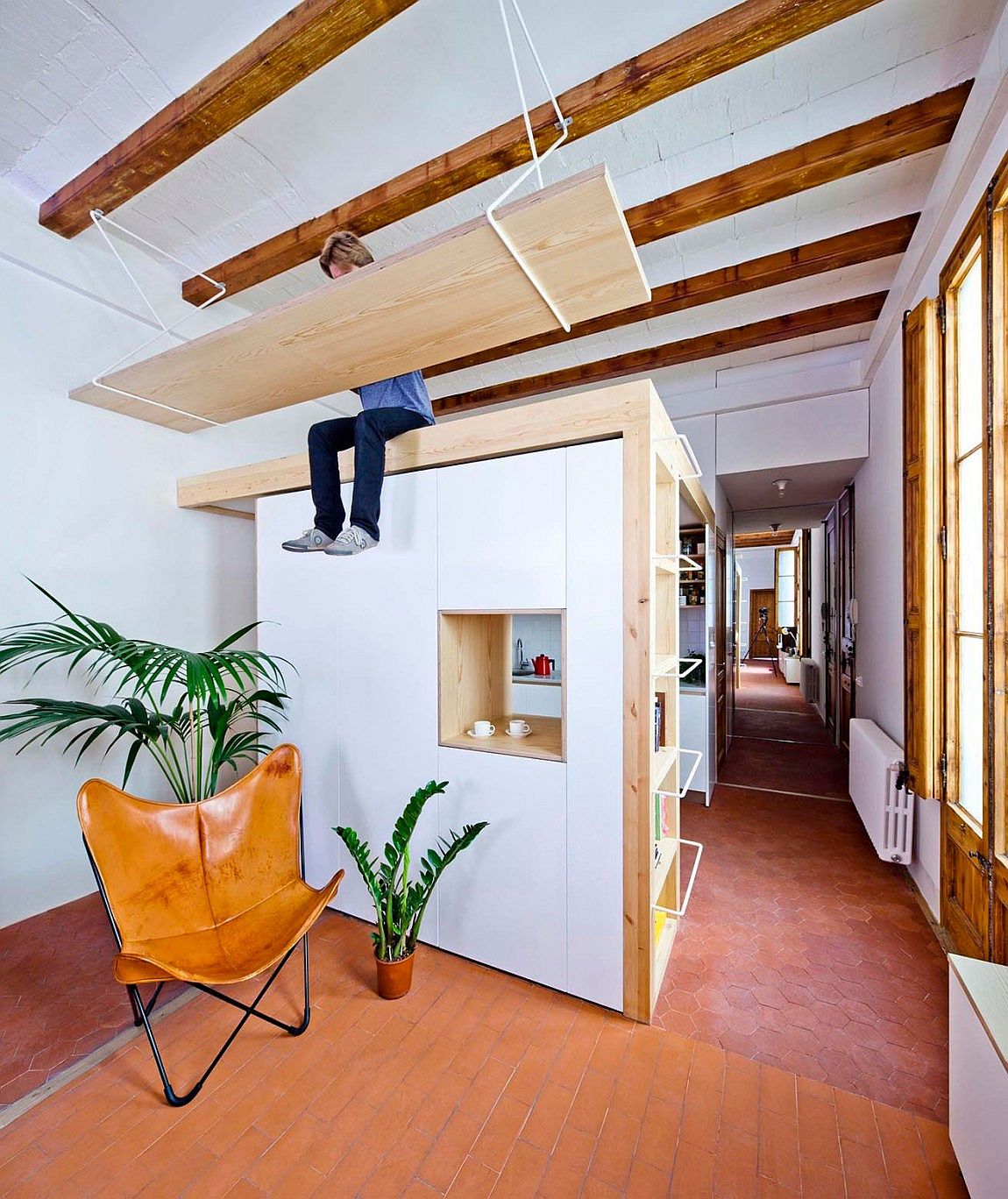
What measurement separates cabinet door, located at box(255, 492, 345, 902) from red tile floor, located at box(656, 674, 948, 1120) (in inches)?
66.5

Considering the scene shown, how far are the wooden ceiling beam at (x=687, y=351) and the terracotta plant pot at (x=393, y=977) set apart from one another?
13.5 ft

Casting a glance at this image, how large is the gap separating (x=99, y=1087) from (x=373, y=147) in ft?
11.6

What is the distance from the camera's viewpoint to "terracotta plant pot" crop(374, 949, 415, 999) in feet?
6.57

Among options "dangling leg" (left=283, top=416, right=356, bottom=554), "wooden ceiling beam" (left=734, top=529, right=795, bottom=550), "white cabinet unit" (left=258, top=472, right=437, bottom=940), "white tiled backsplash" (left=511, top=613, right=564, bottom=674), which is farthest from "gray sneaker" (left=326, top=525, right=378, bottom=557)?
"wooden ceiling beam" (left=734, top=529, right=795, bottom=550)

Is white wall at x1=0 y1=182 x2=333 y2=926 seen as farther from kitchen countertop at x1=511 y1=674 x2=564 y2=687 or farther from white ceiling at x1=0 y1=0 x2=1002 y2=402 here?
kitchen countertop at x1=511 y1=674 x2=564 y2=687

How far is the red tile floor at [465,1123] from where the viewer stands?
1.37 metres

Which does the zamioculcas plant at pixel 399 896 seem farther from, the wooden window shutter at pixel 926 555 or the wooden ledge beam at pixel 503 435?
the wooden window shutter at pixel 926 555

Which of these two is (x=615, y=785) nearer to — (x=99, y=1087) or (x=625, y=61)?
(x=99, y=1087)

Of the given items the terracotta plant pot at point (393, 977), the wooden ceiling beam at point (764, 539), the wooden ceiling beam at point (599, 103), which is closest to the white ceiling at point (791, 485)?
the wooden ceiling beam at point (599, 103)

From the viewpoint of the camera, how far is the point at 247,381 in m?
2.56

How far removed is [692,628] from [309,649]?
3486mm

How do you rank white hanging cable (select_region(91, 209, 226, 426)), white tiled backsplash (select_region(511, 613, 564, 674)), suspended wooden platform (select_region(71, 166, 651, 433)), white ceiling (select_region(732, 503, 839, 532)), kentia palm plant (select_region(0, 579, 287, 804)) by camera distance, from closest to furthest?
suspended wooden platform (select_region(71, 166, 651, 433)) < kentia palm plant (select_region(0, 579, 287, 804)) < white hanging cable (select_region(91, 209, 226, 426)) < white tiled backsplash (select_region(511, 613, 564, 674)) < white ceiling (select_region(732, 503, 839, 532))

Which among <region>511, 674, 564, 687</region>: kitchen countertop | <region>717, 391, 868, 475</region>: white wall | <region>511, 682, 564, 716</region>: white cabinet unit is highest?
<region>717, 391, 868, 475</region>: white wall

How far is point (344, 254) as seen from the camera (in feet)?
6.84
